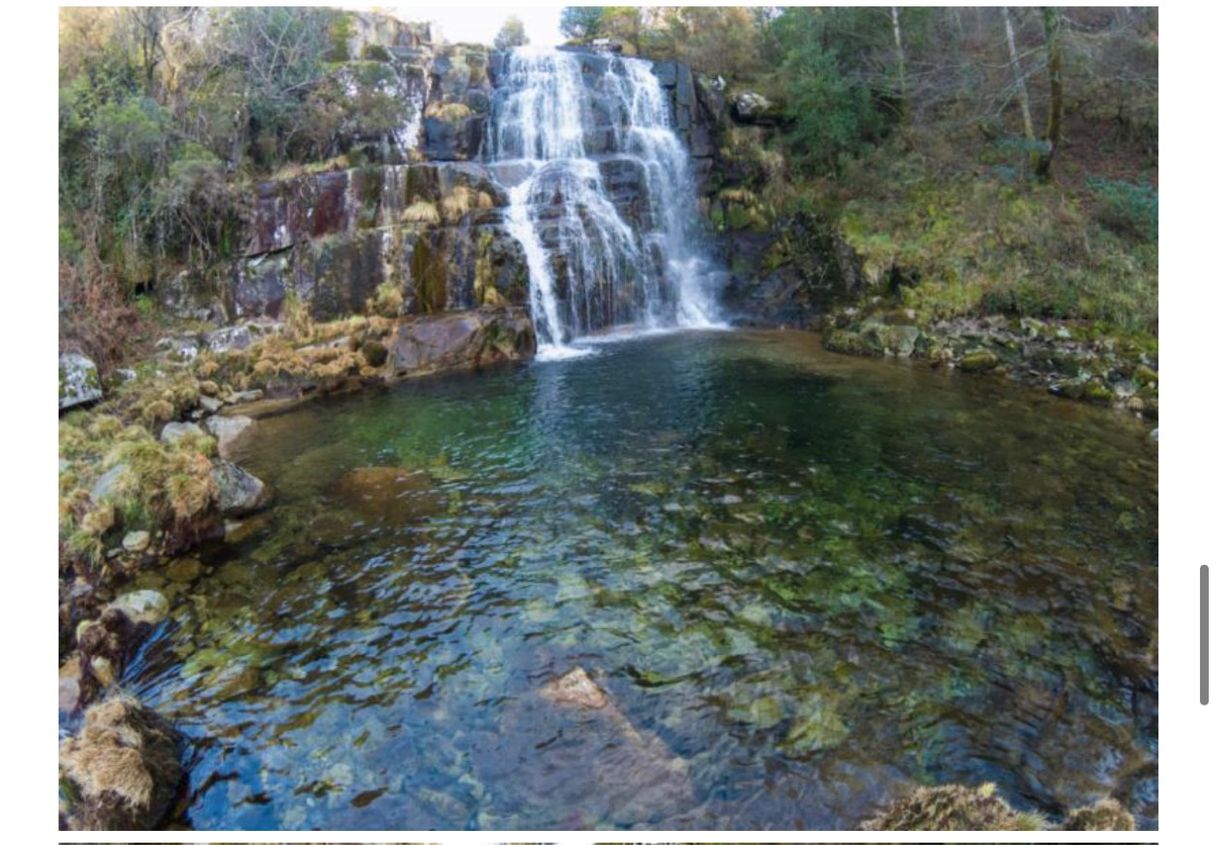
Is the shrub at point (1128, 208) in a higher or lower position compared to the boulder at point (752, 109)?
lower

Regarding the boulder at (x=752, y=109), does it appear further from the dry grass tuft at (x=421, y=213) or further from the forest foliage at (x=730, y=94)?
the dry grass tuft at (x=421, y=213)

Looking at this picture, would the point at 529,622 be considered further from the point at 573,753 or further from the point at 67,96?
the point at 67,96

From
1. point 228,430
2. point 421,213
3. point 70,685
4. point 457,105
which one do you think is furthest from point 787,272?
point 70,685

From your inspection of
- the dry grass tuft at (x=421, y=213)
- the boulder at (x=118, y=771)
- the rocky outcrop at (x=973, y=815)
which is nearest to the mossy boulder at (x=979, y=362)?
the rocky outcrop at (x=973, y=815)

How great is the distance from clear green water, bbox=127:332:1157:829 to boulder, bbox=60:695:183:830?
0.49 feet

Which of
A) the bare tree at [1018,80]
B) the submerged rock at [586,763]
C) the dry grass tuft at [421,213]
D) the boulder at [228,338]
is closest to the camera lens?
the submerged rock at [586,763]

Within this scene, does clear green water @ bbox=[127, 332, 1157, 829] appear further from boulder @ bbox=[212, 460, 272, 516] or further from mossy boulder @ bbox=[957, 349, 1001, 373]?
mossy boulder @ bbox=[957, 349, 1001, 373]

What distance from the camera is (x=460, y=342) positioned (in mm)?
11430

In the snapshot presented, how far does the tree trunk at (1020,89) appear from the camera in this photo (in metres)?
11.4

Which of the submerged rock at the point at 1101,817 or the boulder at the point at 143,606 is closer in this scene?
the submerged rock at the point at 1101,817

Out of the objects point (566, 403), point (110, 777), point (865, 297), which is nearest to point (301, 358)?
point (566, 403)

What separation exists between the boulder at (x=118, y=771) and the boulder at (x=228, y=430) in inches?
192

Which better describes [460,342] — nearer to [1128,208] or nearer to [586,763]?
[586,763]

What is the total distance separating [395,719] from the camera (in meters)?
3.54
